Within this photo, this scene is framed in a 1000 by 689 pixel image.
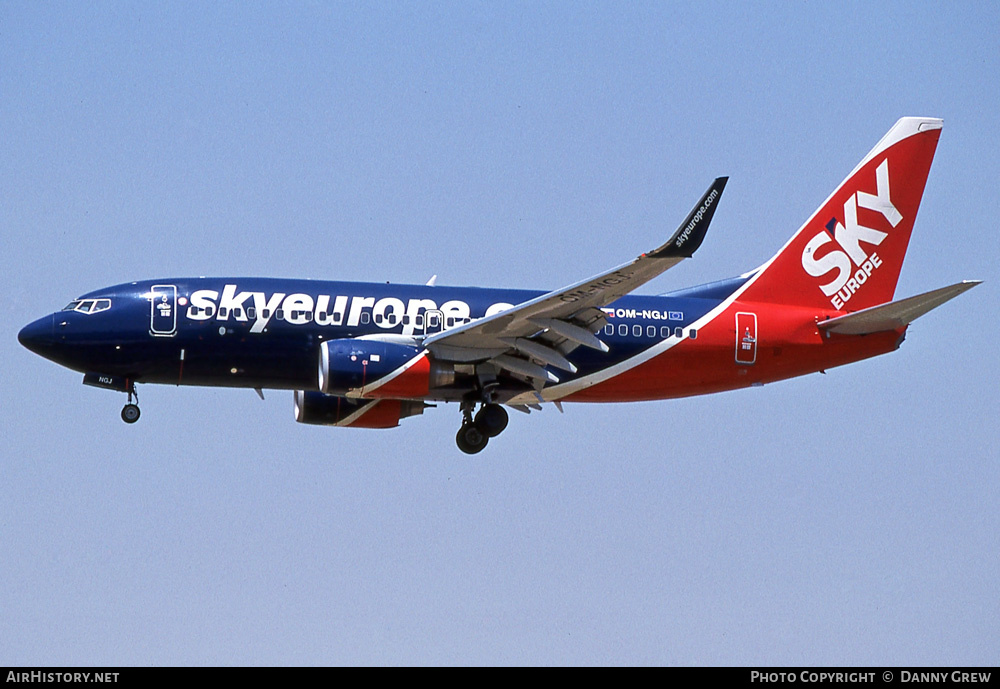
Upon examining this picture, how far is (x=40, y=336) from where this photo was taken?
38.6 meters

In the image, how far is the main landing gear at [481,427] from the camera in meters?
39.5

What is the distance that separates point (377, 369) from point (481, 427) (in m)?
3.66

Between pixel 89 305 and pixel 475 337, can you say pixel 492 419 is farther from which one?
pixel 89 305

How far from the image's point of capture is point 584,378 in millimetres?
40062

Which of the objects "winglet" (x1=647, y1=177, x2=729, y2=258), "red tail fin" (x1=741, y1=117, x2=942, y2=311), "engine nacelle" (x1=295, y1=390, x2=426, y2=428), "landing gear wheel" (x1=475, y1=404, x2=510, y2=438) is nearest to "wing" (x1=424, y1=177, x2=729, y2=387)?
"winglet" (x1=647, y1=177, x2=729, y2=258)

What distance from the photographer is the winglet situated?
32.4 metres

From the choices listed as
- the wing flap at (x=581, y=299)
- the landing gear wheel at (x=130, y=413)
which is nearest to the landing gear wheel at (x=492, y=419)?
the wing flap at (x=581, y=299)

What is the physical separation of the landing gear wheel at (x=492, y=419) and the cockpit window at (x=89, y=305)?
32.6 feet

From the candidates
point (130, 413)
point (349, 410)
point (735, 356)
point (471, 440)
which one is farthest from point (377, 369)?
point (735, 356)

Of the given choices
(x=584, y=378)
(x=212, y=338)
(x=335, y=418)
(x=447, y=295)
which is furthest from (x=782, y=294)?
(x=212, y=338)

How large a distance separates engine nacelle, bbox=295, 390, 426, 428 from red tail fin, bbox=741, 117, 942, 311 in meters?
10.0

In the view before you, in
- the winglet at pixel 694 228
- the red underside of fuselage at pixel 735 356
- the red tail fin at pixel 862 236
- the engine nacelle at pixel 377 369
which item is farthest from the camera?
A: the red tail fin at pixel 862 236

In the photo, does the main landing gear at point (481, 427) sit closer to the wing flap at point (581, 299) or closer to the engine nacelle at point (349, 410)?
the wing flap at point (581, 299)
